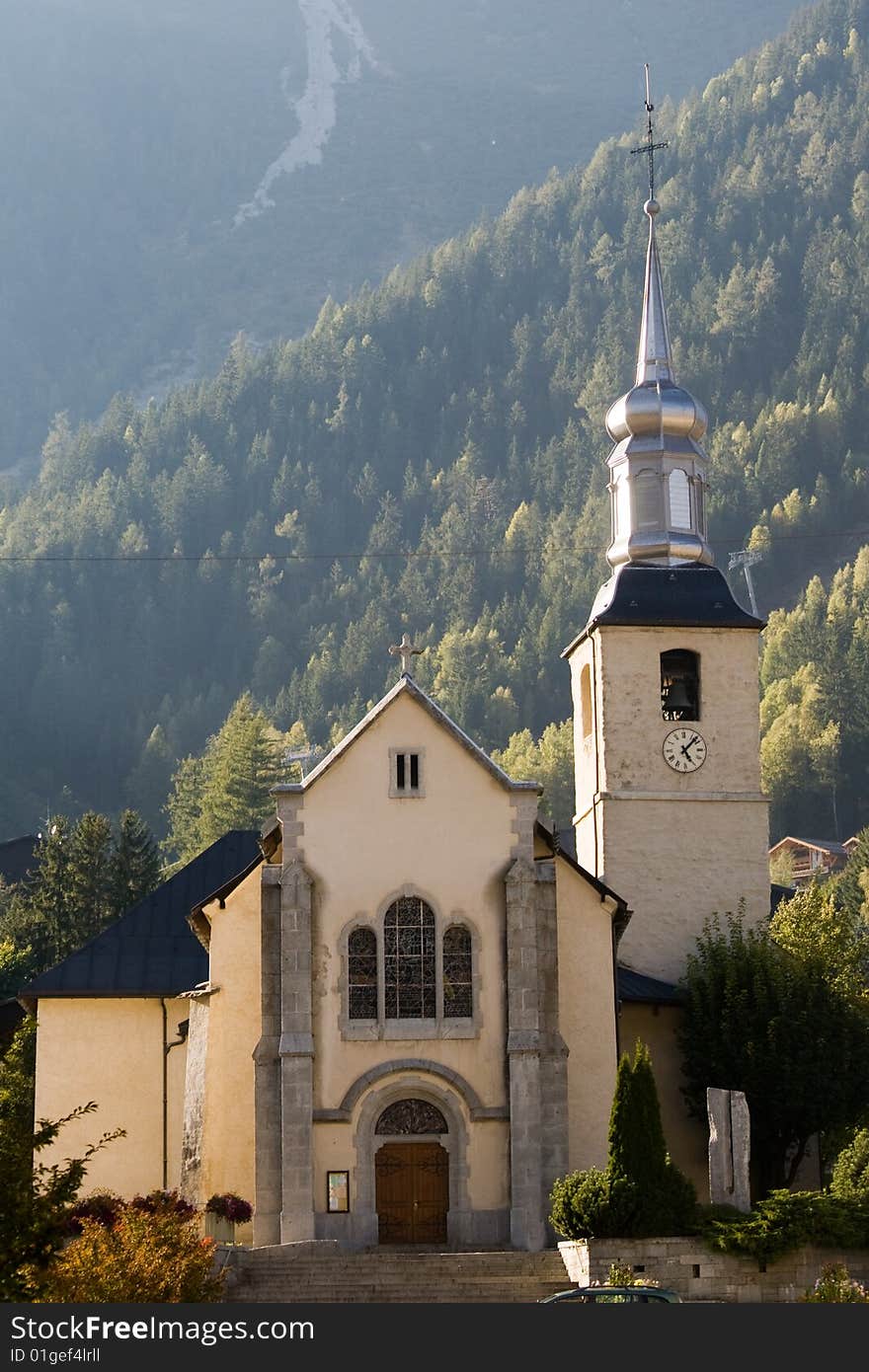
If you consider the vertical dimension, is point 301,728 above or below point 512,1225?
above

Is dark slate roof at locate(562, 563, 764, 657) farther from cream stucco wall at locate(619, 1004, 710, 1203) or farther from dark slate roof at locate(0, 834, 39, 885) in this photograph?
dark slate roof at locate(0, 834, 39, 885)

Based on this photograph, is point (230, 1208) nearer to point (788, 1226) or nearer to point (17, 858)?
point (788, 1226)

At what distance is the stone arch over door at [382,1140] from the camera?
151 ft

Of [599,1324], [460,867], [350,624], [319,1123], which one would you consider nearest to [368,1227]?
[319,1123]

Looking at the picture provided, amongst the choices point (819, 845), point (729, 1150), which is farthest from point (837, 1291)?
point (819, 845)

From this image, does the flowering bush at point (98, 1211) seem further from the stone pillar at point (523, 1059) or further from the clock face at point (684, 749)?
the clock face at point (684, 749)

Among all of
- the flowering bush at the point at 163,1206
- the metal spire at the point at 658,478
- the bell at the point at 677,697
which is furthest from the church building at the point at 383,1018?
the metal spire at the point at 658,478

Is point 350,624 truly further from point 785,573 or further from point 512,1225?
point 512,1225

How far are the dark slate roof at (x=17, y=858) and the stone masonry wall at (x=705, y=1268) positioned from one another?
257 feet

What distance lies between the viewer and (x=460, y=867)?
47.6 m

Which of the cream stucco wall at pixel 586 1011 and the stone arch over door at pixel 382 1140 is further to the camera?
the cream stucco wall at pixel 586 1011

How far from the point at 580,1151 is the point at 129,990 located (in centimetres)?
1171

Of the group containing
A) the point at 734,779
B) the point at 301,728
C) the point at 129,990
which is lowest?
the point at 129,990

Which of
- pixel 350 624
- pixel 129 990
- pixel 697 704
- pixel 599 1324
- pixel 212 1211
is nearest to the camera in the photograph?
pixel 599 1324
